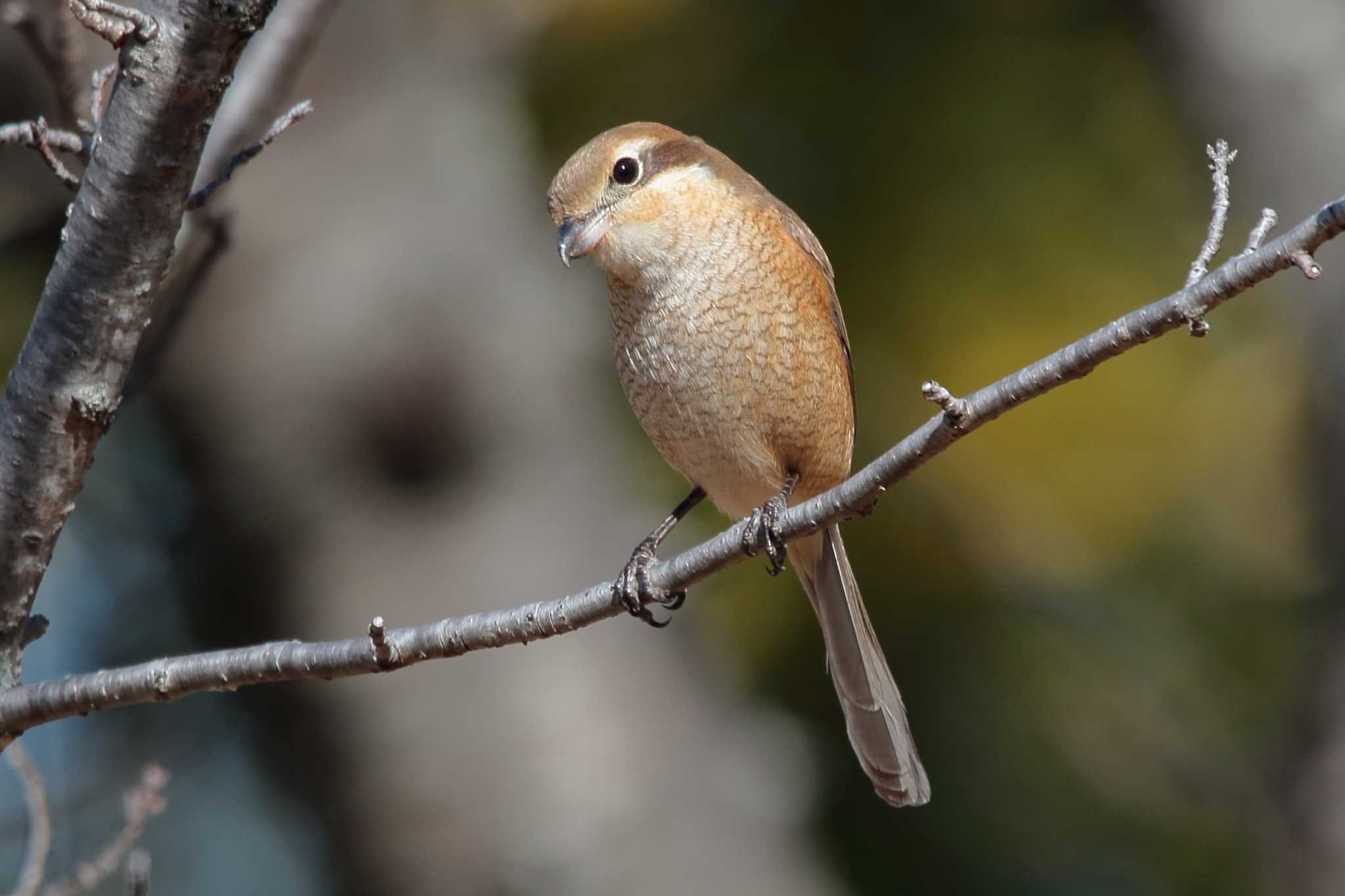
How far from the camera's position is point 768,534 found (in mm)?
2818

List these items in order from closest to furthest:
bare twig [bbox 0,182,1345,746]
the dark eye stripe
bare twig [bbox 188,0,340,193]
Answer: bare twig [bbox 0,182,1345,746], the dark eye stripe, bare twig [bbox 188,0,340,193]

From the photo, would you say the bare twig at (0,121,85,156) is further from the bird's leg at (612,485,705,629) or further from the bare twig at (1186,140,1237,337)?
the bare twig at (1186,140,1237,337)

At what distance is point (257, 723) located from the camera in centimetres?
599

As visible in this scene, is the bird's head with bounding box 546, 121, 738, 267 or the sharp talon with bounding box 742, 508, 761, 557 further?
the bird's head with bounding box 546, 121, 738, 267

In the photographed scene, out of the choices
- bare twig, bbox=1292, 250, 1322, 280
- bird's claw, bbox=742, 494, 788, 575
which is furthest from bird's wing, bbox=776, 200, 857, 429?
bare twig, bbox=1292, 250, 1322, 280

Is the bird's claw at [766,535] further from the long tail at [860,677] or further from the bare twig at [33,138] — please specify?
the bare twig at [33,138]

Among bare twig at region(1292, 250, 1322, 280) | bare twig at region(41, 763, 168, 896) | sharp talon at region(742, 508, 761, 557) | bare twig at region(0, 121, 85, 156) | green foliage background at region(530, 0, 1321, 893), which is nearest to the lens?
bare twig at region(1292, 250, 1322, 280)

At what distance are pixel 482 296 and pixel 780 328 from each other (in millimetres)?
2754

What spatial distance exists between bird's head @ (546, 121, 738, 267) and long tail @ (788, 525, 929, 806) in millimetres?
992

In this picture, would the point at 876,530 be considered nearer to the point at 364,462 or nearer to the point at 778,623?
the point at 778,623

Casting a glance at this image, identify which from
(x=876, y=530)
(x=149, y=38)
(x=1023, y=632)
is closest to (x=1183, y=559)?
(x=1023, y=632)

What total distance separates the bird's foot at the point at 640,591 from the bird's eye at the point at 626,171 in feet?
3.02

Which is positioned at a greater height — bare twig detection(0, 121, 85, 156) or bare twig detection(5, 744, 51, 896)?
bare twig detection(0, 121, 85, 156)

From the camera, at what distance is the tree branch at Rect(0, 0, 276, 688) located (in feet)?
7.37
